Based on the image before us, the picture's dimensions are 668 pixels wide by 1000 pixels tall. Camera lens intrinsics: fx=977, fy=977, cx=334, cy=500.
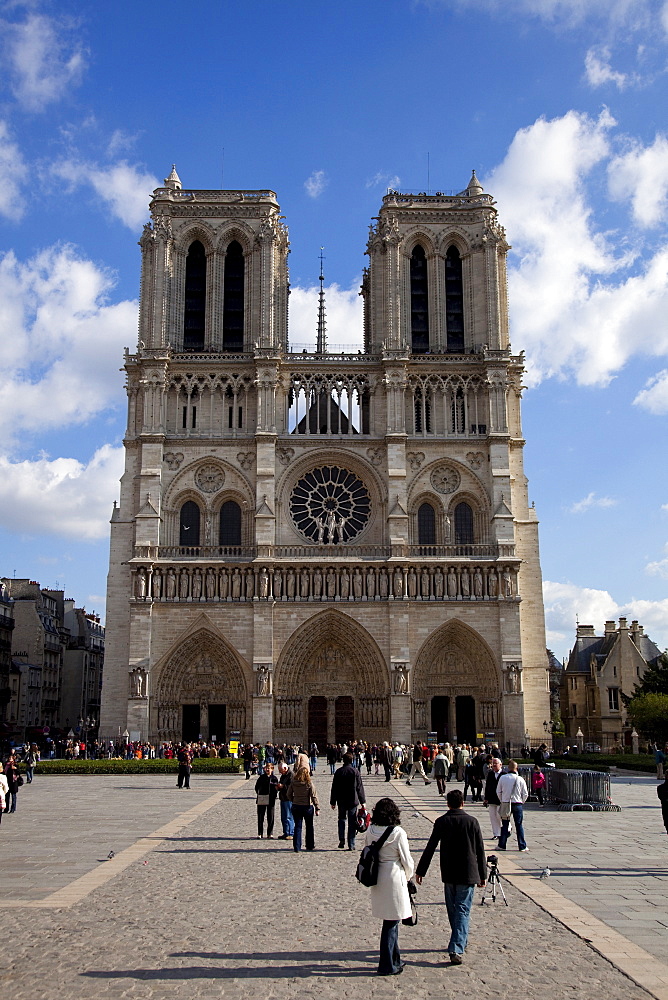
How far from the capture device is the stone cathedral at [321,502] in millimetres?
44406

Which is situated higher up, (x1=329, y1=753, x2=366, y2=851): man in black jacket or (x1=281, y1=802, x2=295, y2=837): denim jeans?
(x1=329, y1=753, x2=366, y2=851): man in black jacket

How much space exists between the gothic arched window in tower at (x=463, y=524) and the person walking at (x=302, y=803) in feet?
106

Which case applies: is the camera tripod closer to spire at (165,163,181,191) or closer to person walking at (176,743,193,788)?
person walking at (176,743,193,788)

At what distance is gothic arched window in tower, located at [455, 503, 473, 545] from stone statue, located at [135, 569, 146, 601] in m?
15.0

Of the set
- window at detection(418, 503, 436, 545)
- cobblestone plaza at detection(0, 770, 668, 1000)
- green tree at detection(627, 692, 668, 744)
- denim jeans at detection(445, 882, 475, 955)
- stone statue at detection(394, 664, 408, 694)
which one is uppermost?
window at detection(418, 503, 436, 545)

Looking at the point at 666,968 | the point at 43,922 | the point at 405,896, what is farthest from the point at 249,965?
the point at 666,968

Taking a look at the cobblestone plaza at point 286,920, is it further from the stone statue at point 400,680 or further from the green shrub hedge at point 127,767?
the stone statue at point 400,680

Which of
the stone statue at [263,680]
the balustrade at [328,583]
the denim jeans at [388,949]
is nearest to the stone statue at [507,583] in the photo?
the balustrade at [328,583]

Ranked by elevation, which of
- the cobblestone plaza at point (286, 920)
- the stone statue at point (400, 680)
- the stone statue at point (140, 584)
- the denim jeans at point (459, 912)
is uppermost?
the stone statue at point (140, 584)

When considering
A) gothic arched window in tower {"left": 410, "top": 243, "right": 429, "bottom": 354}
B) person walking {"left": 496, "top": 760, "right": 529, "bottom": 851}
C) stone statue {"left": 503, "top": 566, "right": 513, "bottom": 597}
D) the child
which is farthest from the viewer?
gothic arched window in tower {"left": 410, "top": 243, "right": 429, "bottom": 354}

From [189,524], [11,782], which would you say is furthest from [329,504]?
[11,782]

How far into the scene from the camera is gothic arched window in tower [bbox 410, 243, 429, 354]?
50562 millimetres

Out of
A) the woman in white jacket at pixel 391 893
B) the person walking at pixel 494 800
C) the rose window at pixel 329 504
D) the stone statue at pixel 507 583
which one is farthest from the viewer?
the rose window at pixel 329 504

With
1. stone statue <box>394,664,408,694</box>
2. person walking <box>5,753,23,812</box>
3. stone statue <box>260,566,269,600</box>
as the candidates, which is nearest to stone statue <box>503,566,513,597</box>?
stone statue <box>394,664,408,694</box>
